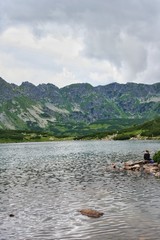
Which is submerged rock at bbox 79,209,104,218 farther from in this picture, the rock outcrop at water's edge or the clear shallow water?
the rock outcrop at water's edge

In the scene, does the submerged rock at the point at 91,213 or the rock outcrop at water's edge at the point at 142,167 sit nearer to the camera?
the submerged rock at the point at 91,213

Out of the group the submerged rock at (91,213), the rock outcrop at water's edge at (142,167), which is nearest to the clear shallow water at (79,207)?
the submerged rock at (91,213)

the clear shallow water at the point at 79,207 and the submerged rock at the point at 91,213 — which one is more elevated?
Answer: the submerged rock at the point at 91,213

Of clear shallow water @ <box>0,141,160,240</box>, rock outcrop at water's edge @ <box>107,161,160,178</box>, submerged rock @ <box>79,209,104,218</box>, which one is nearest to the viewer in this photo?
clear shallow water @ <box>0,141,160,240</box>

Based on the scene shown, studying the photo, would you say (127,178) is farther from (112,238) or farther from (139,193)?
(112,238)

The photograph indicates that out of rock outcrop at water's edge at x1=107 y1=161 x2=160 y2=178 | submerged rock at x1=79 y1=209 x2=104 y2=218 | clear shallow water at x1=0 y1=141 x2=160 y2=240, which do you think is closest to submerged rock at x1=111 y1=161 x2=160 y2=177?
rock outcrop at water's edge at x1=107 y1=161 x2=160 y2=178

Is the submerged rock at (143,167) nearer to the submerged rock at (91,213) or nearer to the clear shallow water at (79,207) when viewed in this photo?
the clear shallow water at (79,207)

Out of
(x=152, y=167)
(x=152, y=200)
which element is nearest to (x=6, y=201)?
(x=152, y=200)

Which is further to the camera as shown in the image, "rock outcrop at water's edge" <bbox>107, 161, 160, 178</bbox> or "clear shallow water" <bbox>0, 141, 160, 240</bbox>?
"rock outcrop at water's edge" <bbox>107, 161, 160, 178</bbox>

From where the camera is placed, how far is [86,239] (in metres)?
27.1

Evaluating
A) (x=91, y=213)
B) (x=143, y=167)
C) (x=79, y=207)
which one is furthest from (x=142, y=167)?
(x=91, y=213)

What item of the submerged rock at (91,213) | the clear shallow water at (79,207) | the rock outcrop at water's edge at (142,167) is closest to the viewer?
the clear shallow water at (79,207)

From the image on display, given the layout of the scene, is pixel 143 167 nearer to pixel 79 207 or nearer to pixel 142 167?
pixel 142 167

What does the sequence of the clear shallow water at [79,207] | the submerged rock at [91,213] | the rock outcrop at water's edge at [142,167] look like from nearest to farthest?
the clear shallow water at [79,207] < the submerged rock at [91,213] < the rock outcrop at water's edge at [142,167]
